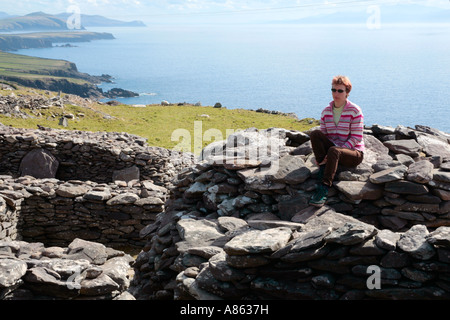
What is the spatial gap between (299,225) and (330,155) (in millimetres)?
2120

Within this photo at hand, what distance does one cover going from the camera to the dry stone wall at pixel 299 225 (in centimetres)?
635

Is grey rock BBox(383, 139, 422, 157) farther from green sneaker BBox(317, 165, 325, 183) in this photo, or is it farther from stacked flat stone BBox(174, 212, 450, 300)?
stacked flat stone BBox(174, 212, 450, 300)

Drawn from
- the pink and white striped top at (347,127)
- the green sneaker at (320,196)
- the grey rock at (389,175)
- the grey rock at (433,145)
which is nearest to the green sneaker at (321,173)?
the green sneaker at (320,196)

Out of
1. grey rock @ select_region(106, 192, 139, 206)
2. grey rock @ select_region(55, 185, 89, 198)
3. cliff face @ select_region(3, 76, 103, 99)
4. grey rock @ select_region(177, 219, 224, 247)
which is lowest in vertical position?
cliff face @ select_region(3, 76, 103, 99)

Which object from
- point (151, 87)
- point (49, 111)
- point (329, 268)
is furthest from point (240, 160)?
point (151, 87)

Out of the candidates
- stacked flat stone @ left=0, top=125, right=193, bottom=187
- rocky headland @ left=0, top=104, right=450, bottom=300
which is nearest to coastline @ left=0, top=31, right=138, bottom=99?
stacked flat stone @ left=0, top=125, right=193, bottom=187

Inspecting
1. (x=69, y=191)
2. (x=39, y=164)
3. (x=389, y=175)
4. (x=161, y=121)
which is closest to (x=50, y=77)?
(x=161, y=121)

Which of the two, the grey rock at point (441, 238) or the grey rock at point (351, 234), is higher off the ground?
the grey rock at point (441, 238)

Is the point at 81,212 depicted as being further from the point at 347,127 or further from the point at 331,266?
the point at 331,266

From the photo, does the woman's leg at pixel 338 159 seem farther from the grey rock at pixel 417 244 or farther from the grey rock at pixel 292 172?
the grey rock at pixel 417 244

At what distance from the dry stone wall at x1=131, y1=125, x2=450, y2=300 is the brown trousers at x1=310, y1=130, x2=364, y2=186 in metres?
0.28

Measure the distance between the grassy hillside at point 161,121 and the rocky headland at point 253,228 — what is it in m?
13.1

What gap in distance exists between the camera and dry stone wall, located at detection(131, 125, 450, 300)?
20.8ft

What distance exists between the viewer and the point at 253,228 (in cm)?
880
